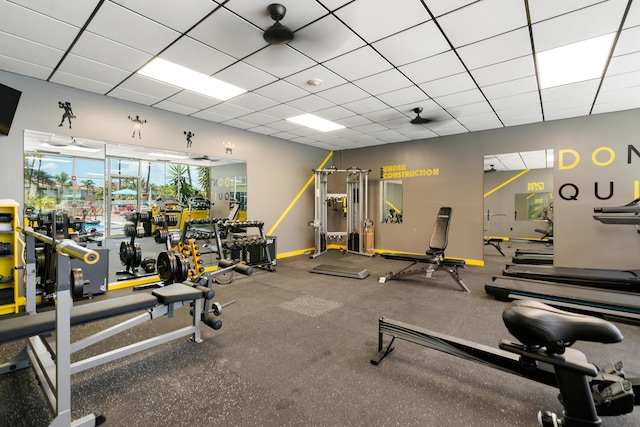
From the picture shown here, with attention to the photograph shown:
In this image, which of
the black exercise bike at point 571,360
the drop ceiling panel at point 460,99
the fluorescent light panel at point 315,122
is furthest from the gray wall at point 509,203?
the black exercise bike at point 571,360

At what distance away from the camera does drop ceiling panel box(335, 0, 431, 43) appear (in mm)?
2287

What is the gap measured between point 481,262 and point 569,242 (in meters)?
1.50

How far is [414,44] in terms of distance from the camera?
2.86 meters

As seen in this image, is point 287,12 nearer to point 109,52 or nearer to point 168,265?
point 109,52

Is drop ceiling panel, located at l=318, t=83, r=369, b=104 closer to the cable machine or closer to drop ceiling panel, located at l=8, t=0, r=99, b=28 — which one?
drop ceiling panel, located at l=8, t=0, r=99, b=28

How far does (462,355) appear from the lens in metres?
1.95

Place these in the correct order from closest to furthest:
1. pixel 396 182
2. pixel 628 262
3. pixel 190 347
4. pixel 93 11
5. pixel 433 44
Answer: pixel 93 11 < pixel 190 347 < pixel 433 44 < pixel 628 262 < pixel 396 182

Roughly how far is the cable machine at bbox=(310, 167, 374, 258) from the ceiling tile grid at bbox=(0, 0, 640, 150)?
2.63 m

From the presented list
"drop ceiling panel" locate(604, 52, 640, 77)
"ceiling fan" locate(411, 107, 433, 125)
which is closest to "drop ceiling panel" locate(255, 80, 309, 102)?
"ceiling fan" locate(411, 107, 433, 125)

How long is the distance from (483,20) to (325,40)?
4.44 ft

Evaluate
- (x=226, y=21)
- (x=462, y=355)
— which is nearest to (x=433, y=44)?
(x=226, y=21)

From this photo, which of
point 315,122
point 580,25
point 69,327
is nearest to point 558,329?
point 69,327

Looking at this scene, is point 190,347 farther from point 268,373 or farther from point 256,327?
point 268,373

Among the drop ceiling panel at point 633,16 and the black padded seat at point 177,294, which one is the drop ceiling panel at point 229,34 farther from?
the drop ceiling panel at point 633,16
